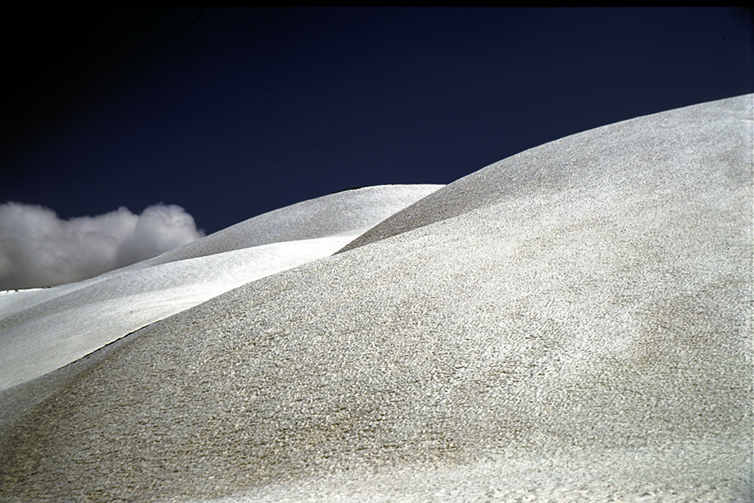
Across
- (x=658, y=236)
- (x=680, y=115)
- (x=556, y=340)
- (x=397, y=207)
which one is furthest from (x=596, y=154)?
(x=397, y=207)

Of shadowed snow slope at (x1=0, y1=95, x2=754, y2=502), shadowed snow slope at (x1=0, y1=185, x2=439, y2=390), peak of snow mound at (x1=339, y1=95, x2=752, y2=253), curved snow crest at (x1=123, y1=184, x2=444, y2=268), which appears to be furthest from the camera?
curved snow crest at (x1=123, y1=184, x2=444, y2=268)

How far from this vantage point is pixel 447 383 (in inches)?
132

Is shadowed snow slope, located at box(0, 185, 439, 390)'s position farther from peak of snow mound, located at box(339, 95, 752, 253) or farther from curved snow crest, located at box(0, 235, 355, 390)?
peak of snow mound, located at box(339, 95, 752, 253)

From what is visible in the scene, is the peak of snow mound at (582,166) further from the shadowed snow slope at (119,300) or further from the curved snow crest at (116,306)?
the shadowed snow slope at (119,300)

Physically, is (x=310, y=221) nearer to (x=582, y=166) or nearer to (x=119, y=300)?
(x=119, y=300)

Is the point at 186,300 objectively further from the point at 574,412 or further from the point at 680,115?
the point at 680,115

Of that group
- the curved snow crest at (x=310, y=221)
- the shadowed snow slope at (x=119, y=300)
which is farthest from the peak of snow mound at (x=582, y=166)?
the curved snow crest at (x=310, y=221)

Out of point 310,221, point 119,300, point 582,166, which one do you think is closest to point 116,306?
point 119,300

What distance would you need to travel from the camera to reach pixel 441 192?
11328mm

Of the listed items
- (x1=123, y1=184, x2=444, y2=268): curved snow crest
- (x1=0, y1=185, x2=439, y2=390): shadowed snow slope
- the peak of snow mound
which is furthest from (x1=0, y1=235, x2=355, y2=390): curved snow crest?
(x1=123, y1=184, x2=444, y2=268): curved snow crest

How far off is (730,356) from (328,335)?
271 centimetres

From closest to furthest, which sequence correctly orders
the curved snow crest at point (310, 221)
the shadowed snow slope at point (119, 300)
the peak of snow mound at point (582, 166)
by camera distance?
the shadowed snow slope at point (119, 300), the peak of snow mound at point (582, 166), the curved snow crest at point (310, 221)

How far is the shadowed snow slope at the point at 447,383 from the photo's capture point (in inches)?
104

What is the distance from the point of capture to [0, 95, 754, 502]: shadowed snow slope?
2.63 metres
